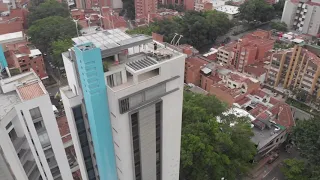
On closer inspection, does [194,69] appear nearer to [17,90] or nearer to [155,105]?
[155,105]

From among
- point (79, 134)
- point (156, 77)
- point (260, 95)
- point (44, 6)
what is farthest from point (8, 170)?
point (44, 6)

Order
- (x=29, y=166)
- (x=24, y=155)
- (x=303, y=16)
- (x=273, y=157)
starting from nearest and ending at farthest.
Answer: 1. (x=24, y=155)
2. (x=29, y=166)
3. (x=273, y=157)
4. (x=303, y=16)

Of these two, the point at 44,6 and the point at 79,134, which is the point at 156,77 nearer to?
the point at 79,134

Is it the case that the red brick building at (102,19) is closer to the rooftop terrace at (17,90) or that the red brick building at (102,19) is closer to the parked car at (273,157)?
the parked car at (273,157)

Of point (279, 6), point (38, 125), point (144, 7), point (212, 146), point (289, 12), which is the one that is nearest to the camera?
point (38, 125)

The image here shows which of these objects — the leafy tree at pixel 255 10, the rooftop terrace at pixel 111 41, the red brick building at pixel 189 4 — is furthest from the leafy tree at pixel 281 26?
the rooftop terrace at pixel 111 41

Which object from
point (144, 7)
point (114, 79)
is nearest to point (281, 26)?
point (144, 7)
